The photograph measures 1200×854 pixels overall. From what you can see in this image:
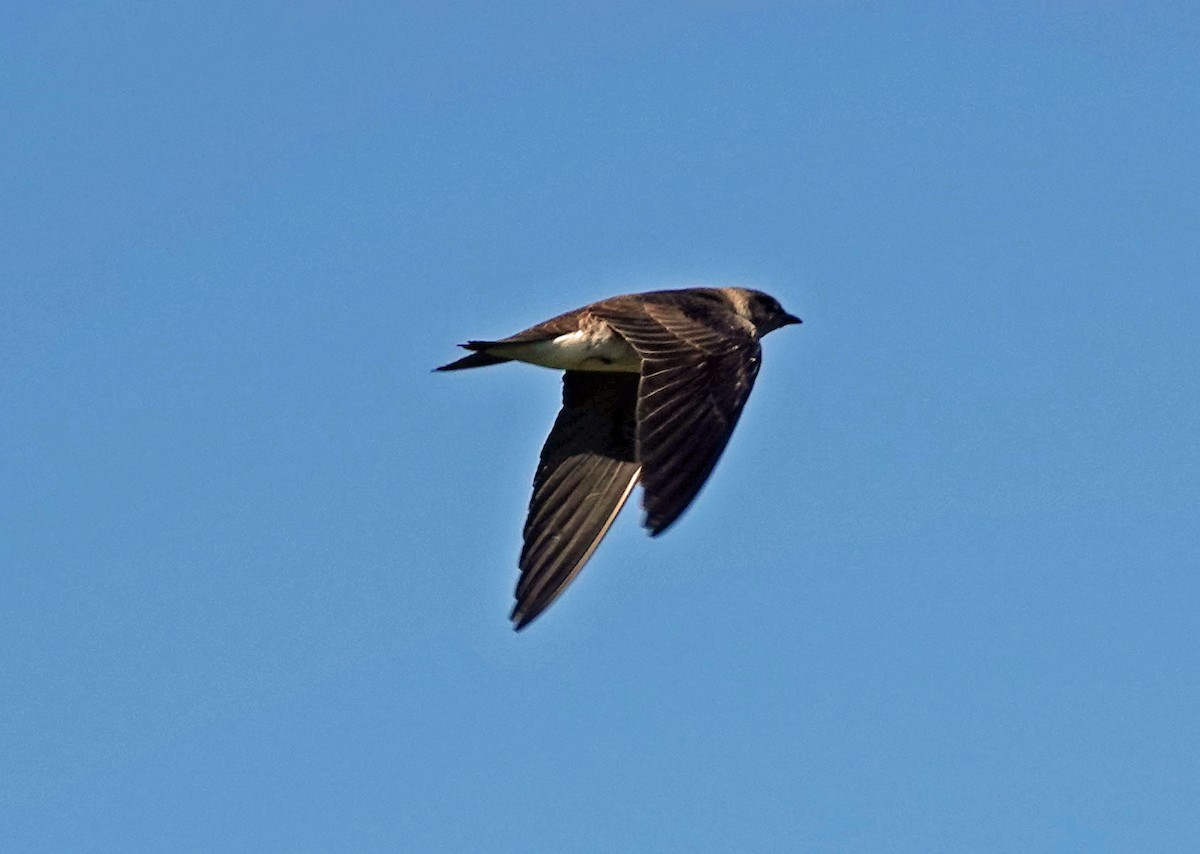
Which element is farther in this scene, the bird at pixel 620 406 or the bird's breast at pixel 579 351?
the bird's breast at pixel 579 351

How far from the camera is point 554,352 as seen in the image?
40.9ft

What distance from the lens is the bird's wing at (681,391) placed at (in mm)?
10070

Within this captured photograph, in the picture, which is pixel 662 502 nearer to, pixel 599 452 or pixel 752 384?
pixel 752 384

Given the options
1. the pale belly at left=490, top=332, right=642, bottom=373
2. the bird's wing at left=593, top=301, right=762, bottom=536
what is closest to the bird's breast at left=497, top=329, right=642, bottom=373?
the pale belly at left=490, top=332, right=642, bottom=373

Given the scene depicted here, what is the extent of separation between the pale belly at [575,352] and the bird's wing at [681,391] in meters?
0.19

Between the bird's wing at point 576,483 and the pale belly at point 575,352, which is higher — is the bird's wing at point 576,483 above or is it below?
below

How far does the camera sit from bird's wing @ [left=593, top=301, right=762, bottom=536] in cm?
1007

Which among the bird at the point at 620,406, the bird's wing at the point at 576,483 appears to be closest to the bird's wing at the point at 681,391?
the bird at the point at 620,406

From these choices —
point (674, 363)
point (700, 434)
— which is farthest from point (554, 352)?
point (700, 434)

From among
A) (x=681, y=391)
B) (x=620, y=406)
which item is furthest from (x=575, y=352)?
(x=681, y=391)

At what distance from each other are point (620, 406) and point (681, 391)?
2029 mm

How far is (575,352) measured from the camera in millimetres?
12469

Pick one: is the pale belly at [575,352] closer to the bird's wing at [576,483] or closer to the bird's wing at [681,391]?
the bird's wing at [681,391]

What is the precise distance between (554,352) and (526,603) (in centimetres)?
163
